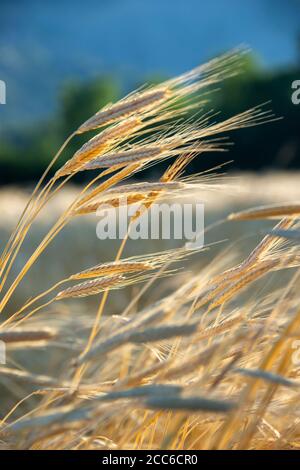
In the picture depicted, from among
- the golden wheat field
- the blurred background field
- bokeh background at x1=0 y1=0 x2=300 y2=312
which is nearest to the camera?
the golden wheat field

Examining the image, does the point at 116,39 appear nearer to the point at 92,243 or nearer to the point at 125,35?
the point at 125,35

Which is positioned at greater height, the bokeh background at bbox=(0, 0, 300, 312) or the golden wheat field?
the bokeh background at bbox=(0, 0, 300, 312)

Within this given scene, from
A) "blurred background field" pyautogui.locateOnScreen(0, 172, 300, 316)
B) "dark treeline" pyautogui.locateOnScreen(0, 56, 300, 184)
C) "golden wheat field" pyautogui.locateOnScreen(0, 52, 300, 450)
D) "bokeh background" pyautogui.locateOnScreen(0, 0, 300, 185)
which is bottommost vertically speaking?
"golden wheat field" pyautogui.locateOnScreen(0, 52, 300, 450)

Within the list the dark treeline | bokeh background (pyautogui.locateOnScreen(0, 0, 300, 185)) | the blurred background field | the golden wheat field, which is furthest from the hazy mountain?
the golden wheat field

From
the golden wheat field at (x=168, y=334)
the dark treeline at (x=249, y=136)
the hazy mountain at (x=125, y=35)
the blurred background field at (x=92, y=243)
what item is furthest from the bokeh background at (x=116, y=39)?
the golden wheat field at (x=168, y=334)

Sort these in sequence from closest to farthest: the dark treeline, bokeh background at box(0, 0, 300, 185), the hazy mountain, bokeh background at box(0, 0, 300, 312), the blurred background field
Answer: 1. the blurred background field
2. bokeh background at box(0, 0, 300, 312)
3. the dark treeline
4. bokeh background at box(0, 0, 300, 185)
5. the hazy mountain

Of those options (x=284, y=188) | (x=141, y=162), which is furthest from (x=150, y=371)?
(x=284, y=188)

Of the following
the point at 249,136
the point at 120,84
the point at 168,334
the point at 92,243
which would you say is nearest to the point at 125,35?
the point at 120,84

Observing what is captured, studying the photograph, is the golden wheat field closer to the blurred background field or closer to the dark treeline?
the blurred background field

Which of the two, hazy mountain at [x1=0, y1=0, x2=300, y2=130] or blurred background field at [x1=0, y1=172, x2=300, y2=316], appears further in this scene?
hazy mountain at [x1=0, y1=0, x2=300, y2=130]

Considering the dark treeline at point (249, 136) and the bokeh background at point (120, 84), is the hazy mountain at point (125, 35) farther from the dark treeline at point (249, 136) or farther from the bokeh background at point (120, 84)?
the dark treeline at point (249, 136)

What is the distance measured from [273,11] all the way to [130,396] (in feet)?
169

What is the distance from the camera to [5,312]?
8.04 feet
